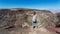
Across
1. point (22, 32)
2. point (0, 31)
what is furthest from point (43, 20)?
point (0, 31)

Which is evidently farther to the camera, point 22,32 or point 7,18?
point 7,18

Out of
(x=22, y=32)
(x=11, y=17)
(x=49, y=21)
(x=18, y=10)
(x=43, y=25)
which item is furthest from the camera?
(x=18, y=10)

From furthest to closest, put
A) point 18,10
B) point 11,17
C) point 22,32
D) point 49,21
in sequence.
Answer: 1. point 18,10
2. point 11,17
3. point 49,21
4. point 22,32

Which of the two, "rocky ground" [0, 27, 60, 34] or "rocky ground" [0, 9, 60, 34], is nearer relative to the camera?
"rocky ground" [0, 27, 60, 34]

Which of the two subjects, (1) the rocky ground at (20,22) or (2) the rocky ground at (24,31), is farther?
(1) the rocky ground at (20,22)

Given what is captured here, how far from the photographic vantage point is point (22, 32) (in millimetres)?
15414

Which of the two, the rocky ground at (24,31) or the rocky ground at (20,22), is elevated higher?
the rocky ground at (20,22)

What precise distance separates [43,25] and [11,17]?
Answer: 15.3 ft

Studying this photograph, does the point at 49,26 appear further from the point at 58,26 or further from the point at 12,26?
the point at 12,26

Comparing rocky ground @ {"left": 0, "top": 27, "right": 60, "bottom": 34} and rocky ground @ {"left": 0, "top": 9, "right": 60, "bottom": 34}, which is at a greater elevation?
rocky ground @ {"left": 0, "top": 9, "right": 60, "bottom": 34}

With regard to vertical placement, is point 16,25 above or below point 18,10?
below

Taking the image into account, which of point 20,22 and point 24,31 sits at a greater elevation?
point 20,22

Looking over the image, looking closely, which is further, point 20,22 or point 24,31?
point 20,22

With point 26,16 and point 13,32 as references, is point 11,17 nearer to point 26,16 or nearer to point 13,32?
point 26,16
